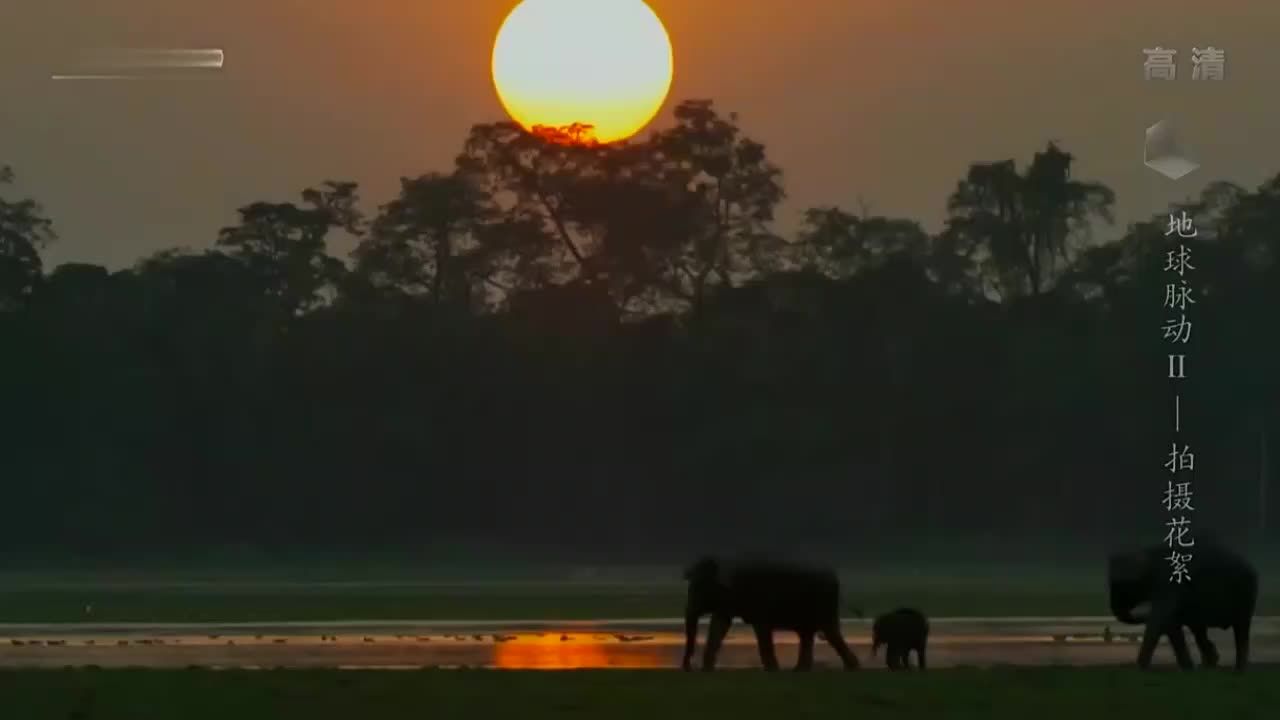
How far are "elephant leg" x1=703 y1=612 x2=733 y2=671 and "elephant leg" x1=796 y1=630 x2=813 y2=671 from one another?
71 centimetres

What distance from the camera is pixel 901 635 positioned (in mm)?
22828

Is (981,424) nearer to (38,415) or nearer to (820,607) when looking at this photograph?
(38,415)

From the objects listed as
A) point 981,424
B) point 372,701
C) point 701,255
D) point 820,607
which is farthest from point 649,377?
point 372,701

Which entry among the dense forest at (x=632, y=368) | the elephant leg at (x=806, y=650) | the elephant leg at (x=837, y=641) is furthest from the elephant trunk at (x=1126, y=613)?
the dense forest at (x=632, y=368)

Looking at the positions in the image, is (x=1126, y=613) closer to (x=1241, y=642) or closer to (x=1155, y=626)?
(x=1155, y=626)

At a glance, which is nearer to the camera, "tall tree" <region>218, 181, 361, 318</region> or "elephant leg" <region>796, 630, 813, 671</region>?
"elephant leg" <region>796, 630, 813, 671</region>

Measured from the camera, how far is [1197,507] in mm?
54031

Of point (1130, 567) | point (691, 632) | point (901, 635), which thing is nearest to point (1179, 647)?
point (1130, 567)

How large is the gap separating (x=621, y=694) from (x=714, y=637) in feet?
14.9

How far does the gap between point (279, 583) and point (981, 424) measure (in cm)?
2003

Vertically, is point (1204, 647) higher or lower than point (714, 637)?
higher

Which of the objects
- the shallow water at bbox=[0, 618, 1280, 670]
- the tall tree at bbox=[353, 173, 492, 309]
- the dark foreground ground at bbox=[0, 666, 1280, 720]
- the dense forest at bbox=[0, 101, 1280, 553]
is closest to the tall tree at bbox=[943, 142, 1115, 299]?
the dense forest at bbox=[0, 101, 1280, 553]

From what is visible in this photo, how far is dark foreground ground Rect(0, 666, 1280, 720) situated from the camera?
16.8m

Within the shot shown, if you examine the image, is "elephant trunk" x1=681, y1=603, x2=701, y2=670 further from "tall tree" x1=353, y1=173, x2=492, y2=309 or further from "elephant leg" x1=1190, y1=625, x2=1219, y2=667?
"tall tree" x1=353, y1=173, x2=492, y2=309
